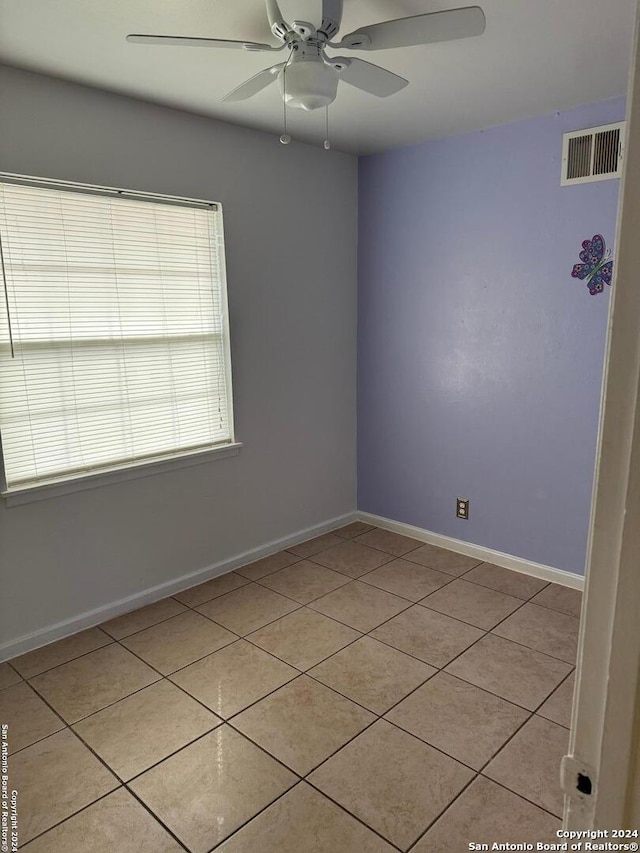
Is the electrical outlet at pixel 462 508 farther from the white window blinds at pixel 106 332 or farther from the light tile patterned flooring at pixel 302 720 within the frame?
the white window blinds at pixel 106 332

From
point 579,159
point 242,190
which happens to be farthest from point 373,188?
point 579,159

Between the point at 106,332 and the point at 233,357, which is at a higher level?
the point at 106,332

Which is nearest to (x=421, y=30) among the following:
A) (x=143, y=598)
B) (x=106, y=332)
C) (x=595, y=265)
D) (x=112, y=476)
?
(x=595, y=265)

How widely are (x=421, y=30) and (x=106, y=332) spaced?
181 centimetres

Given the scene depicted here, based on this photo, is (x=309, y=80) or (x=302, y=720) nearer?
(x=309, y=80)

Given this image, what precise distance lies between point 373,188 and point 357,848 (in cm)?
342

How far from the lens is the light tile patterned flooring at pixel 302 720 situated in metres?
1.67

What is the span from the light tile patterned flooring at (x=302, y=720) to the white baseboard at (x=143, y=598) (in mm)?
58

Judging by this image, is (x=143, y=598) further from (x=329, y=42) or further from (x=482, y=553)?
(x=329, y=42)

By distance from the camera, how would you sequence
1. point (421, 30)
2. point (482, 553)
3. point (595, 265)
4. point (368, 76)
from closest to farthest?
point (421, 30) < point (368, 76) < point (595, 265) < point (482, 553)

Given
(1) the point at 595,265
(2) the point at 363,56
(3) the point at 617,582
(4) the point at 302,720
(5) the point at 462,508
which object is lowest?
(4) the point at 302,720

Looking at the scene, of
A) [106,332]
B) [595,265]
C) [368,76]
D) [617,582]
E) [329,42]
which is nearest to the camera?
[617,582]

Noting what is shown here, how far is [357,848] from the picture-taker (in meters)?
1.59

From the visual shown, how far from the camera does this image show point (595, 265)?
2.77 m
